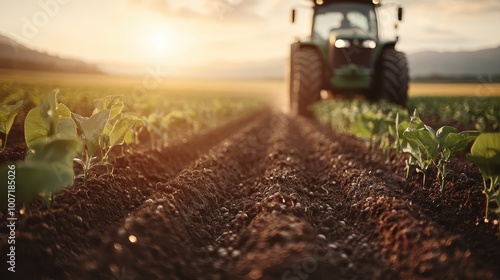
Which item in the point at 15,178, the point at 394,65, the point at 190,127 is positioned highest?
the point at 394,65

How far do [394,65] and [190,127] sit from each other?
199 inches

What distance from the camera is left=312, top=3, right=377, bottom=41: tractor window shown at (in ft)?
35.8

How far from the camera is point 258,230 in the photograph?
2795 millimetres

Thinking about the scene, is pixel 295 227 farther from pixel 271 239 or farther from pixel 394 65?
pixel 394 65

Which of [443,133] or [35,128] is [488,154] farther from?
[35,128]

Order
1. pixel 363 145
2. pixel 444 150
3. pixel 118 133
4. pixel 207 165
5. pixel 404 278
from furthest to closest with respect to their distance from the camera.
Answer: pixel 363 145
pixel 207 165
pixel 118 133
pixel 444 150
pixel 404 278

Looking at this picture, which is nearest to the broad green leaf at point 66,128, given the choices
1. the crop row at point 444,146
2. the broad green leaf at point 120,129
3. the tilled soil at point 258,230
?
the tilled soil at point 258,230

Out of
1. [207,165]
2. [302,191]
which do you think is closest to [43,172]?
[302,191]

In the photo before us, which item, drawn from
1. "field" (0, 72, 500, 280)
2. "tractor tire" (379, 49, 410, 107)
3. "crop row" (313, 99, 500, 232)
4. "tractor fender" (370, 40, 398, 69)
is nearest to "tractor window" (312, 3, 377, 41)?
"tractor fender" (370, 40, 398, 69)

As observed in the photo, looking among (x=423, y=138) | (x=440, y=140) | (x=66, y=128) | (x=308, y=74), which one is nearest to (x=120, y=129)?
(x=66, y=128)

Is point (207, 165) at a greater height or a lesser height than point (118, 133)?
lesser

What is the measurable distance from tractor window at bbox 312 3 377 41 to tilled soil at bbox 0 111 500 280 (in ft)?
23.4

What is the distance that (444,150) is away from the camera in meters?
3.44

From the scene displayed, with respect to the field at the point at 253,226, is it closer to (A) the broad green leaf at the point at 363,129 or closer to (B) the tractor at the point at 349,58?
(A) the broad green leaf at the point at 363,129
